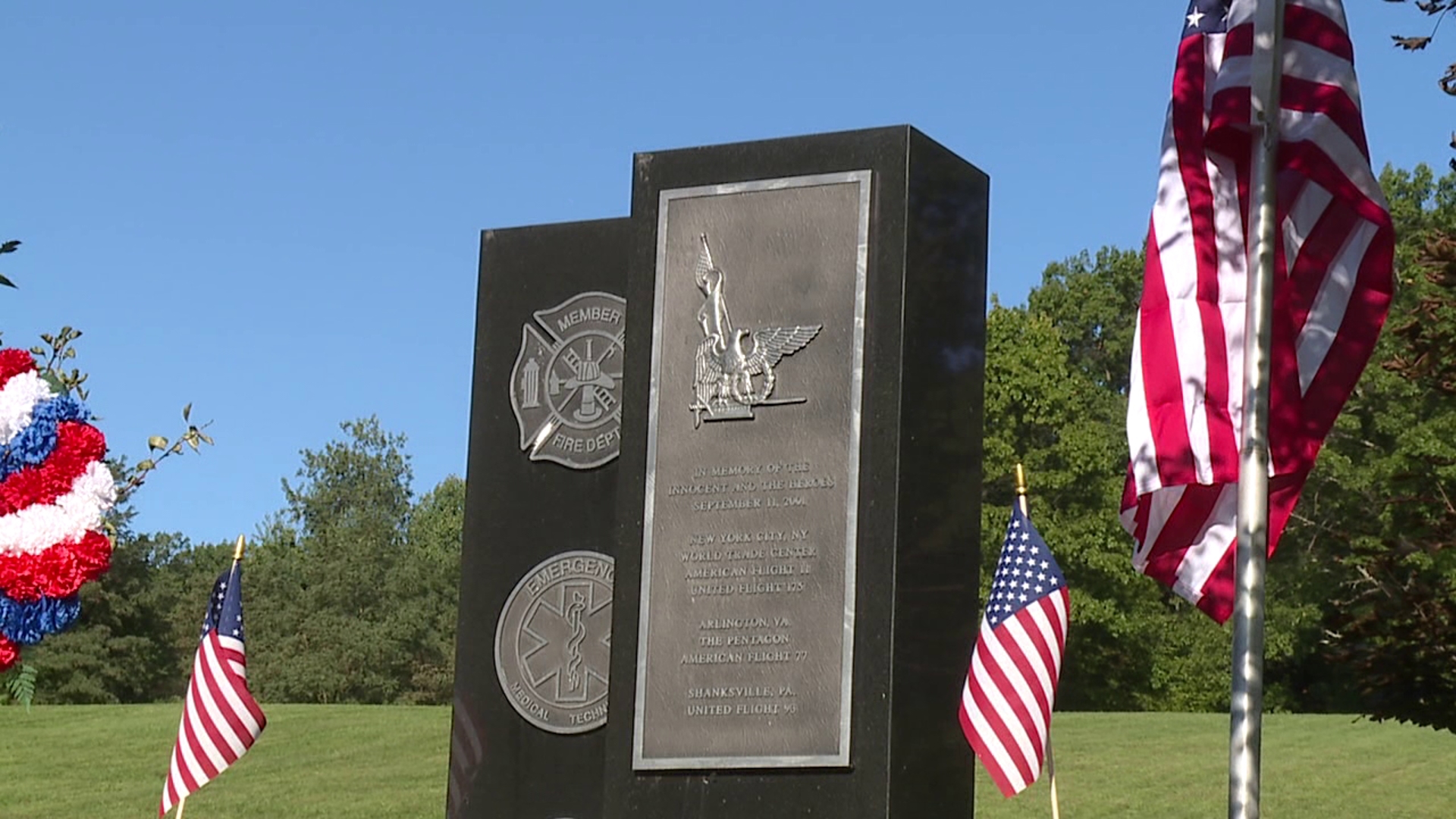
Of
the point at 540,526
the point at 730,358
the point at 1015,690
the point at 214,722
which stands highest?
the point at 730,358

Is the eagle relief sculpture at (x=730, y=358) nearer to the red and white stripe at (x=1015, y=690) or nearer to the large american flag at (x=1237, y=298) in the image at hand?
the red and white stripe at (x=1015, y=690)

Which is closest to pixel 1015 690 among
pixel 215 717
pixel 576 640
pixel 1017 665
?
pixel 1017 665

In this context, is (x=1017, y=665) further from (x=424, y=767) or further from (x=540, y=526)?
(x=424, y=767)

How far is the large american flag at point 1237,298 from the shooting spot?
8.01 meters

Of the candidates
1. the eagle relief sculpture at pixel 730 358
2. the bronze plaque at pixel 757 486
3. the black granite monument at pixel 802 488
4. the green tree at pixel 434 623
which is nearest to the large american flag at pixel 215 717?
the black granite monument at pixel 802 488

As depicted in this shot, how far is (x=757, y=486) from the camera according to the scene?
32.0 feet

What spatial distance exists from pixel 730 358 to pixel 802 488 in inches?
30.1

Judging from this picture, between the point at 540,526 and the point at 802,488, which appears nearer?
the point at 802,488

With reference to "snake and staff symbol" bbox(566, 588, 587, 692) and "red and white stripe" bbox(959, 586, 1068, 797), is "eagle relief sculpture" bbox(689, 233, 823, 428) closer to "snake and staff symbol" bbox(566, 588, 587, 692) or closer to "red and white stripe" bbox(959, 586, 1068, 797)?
"red and white stripe" bbox(959, 586, 1068, 797)

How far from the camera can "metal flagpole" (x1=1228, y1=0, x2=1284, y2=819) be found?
24.1 ft

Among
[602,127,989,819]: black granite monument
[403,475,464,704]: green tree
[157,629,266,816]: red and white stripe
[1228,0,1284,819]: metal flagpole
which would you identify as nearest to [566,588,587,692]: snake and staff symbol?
[602,127,989,819]: black granite monument

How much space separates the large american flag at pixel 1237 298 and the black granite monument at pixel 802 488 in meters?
1.62

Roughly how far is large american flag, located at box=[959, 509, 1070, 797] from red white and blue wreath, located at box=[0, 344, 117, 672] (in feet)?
16.0

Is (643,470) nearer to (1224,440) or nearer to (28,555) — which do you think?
(1224,440)
